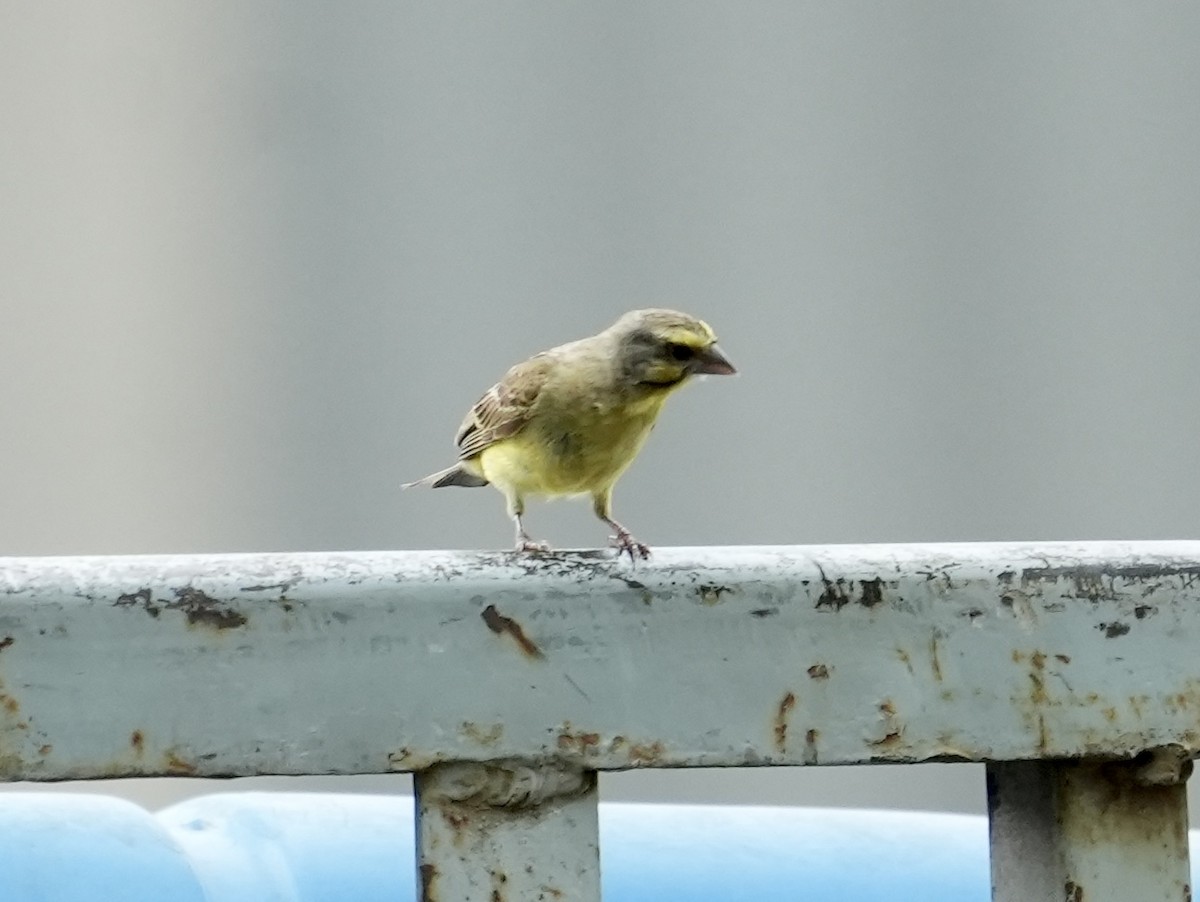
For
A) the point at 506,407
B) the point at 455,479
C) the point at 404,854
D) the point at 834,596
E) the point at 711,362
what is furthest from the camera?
the point at 455,479

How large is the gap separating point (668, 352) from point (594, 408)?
0.18 m

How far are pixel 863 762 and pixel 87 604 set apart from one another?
564 millimetres

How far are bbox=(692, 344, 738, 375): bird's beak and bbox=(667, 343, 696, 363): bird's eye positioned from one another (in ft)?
0.04

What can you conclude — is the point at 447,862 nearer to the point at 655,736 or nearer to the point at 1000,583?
the point at 655,736

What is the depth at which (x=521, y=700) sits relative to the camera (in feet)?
3.76

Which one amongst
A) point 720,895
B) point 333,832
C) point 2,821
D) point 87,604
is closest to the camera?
point 87,604

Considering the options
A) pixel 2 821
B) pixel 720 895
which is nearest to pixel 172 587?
pixel 2 821

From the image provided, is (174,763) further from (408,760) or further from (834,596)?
Answer: (834,596)

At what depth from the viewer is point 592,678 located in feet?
3.80

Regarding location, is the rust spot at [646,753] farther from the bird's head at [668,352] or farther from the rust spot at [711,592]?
the bird's head at [668,352]

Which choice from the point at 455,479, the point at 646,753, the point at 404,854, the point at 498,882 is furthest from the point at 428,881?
the point at 455,479

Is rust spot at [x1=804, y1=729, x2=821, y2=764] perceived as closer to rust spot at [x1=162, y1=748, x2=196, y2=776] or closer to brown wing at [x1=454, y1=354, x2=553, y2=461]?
rust spot at [x1=162, y1=748, x2=196, y2=776]

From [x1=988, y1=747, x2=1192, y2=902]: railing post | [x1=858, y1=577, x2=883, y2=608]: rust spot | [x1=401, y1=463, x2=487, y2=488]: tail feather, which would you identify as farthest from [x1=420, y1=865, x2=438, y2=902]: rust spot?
[x1=401, y1=463, x2=487, y2=488]: tail feather

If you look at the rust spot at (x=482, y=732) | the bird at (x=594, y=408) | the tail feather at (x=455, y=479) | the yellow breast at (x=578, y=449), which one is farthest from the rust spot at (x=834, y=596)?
the tail feather at (x=455, y=479)
